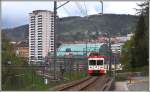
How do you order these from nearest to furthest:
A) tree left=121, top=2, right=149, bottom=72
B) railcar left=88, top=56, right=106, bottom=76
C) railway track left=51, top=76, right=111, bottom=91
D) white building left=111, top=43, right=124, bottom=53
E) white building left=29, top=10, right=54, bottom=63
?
railway track left=51, top=76, right=111, bottom=91, tree left=121, top=2, right=149, bottom=72, white building left=29, top=10, right=54, bottom=63, white building left=111, top=43, right=124, bottom=53, railcar left=88, top=56, right=106, bottom=76

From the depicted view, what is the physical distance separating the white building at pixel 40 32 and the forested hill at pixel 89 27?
40 centimetres

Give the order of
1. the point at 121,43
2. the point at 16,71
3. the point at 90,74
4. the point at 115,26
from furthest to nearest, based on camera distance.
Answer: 1. the point at 90,74
2. the point at 121,43
3. the point at 115,26
4. the point at 16,71

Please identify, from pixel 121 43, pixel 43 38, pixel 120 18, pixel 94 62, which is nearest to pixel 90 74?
pixel 94 62

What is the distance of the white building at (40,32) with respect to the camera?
17.0 m

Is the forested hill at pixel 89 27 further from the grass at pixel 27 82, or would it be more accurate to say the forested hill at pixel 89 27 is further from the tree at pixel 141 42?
the grass at pixel 27 82

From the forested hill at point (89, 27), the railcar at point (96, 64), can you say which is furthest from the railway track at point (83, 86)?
the railcar at point (96, 64)

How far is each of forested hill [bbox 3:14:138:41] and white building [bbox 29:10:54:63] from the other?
402 millimetres

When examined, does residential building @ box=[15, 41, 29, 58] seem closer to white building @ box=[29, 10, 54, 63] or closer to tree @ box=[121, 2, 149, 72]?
white building @ box=[29, 10, 54, 63]

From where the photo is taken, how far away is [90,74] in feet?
96.8

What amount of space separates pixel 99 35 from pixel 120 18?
7.28m

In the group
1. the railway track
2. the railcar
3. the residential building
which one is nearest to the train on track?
the railcar

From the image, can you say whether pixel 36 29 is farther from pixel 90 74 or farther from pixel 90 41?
pixel 90 74

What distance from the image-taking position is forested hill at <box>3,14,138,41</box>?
17.7 meters

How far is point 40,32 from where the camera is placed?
675 inches
